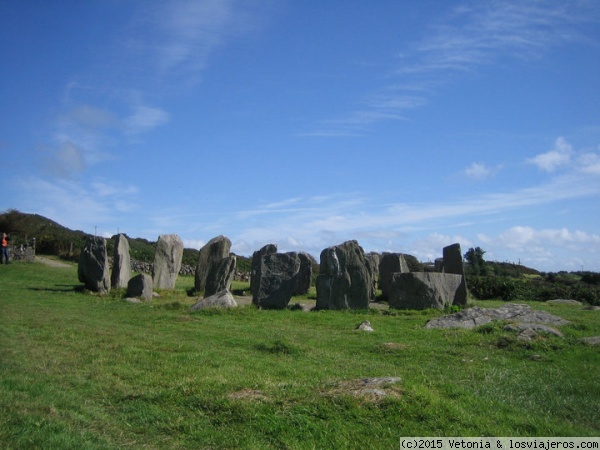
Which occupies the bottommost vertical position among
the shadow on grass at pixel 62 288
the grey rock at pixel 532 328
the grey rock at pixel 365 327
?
the grey rock at pixel 365 327

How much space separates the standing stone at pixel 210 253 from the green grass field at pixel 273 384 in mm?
11930

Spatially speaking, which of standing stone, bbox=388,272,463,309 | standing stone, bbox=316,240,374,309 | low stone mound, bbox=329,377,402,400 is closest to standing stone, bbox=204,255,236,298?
standing stone, bbox=316,240,374,309

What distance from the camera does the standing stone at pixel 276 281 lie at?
23.7 meters

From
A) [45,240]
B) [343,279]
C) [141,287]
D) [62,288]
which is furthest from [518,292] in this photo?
[45,240]

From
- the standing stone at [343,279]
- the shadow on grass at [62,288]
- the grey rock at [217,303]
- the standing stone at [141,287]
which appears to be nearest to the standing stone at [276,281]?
the standing stone at [343,279]

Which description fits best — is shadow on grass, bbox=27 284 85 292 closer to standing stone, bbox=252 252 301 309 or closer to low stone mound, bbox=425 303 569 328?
standing stone, bbox=252 252 301 309

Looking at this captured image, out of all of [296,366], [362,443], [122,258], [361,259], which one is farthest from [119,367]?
[122,258]

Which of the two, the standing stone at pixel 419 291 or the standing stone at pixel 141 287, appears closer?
the standing stone at pixel 419 291

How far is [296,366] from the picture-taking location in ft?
39.3

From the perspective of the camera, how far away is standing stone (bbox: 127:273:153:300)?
25.2 meters

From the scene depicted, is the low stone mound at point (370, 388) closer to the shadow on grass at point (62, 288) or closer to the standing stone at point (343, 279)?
the standing stone at point (343, 279)

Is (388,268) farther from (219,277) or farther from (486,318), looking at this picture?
(486,318)

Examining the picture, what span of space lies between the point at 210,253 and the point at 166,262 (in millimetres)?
2296

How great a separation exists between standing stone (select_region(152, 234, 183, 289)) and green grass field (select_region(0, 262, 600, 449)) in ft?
38.6
